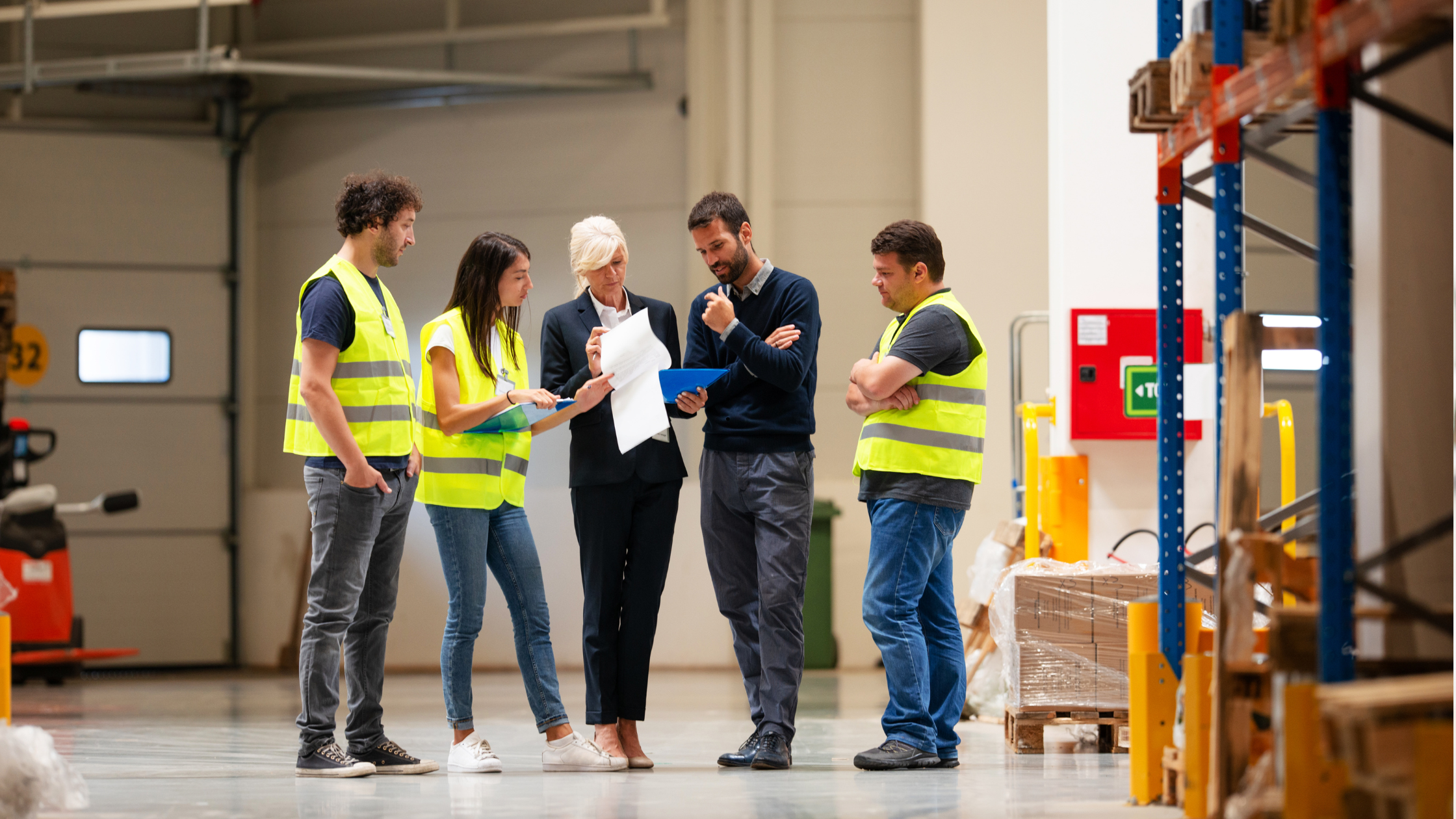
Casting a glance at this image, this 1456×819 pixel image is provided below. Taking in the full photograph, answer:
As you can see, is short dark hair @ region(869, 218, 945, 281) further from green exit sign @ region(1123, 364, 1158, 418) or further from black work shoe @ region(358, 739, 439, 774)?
black work shoe @ region(358, 739, 439, 774)

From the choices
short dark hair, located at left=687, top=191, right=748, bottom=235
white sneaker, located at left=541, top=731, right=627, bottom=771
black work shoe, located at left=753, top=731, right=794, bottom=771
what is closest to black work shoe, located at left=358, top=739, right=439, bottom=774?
white sneaker, located at left=541, top=731, right=627, bottom=771

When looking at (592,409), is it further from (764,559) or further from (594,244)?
(764,559)

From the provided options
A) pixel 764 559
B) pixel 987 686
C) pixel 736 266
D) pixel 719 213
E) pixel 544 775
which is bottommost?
pixel 987 686

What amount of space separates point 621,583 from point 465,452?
69 centimetres

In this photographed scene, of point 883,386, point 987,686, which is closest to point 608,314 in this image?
point 883,386

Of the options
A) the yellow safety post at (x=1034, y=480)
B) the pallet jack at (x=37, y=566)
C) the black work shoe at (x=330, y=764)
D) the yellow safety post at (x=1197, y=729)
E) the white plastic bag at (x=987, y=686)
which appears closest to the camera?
the yellow safety post at (x=1197, y=729)

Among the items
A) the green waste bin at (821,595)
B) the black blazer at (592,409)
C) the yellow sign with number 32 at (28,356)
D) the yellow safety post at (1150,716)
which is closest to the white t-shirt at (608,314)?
the black blazer at (592,409)

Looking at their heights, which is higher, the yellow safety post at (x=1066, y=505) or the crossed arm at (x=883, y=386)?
the crossed arm at (x=883, y=386)

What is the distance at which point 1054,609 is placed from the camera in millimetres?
5164

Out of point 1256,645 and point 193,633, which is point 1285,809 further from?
point 193,633

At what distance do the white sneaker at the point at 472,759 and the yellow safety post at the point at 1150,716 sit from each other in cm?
211

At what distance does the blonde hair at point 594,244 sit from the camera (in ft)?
14.5

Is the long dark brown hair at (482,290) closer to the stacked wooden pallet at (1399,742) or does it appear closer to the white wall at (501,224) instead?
the stacked wooden pallet at (1399,742)

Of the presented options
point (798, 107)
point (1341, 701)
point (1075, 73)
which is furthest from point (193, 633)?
point (1341, 701)
